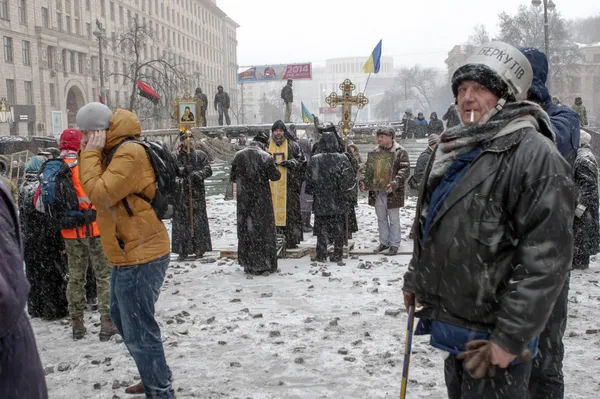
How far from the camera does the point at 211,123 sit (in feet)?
314

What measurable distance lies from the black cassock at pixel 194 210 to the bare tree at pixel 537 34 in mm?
47730

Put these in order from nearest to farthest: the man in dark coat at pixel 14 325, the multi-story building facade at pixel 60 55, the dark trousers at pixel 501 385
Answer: the man in dark coat at pixel 14 325 < the dark trousers at pixel 501 385 < the multi-story building facade at pixel 60 55

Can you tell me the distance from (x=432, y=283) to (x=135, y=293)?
6.97ft

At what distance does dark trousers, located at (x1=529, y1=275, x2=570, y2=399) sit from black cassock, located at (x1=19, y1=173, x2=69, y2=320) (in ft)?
16.6

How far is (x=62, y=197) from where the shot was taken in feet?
18.9

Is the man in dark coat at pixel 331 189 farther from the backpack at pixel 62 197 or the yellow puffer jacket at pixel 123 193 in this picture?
the yellow puffer jacket at pixel 123 193

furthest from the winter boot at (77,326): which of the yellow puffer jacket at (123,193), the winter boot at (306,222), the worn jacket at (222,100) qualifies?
the worn jacket at (222,100)

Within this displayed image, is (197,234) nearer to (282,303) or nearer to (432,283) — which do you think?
(282,303)

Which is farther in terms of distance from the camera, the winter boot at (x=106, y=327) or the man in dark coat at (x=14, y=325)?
the winter boot at (x=106, y=327)

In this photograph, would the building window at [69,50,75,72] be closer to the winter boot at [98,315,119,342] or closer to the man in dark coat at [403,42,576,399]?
the winter boot at [98,315,119,342]

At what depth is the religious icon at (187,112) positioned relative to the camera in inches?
394

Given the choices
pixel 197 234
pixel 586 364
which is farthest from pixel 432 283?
pixel 197 234

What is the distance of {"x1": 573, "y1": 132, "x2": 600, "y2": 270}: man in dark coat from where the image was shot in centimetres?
749

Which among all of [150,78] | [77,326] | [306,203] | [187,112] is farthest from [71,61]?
[77,326]
